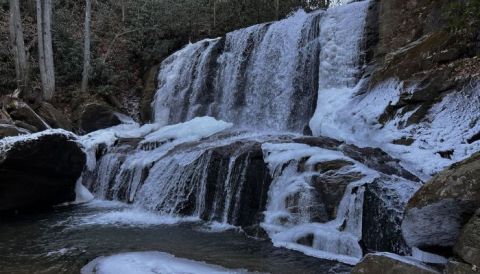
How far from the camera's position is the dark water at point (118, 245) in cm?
643

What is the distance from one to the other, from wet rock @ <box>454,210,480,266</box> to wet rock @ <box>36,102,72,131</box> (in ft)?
47.1

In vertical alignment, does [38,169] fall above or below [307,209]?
above

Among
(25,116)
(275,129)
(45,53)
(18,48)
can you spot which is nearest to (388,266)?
(275,129)

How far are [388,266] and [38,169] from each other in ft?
29.1

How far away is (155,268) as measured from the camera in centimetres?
604

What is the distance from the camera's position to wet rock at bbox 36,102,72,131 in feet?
51.8

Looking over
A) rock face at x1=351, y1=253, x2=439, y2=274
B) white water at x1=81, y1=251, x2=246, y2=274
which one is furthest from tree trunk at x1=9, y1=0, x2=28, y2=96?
rock face at x1=351, y1=253, x2=439, y2=274

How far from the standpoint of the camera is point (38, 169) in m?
10.6

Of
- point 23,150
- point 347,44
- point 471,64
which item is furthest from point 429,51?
point 23,150

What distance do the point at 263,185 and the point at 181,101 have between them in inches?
353

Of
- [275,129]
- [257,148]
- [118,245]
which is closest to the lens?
[118,245]

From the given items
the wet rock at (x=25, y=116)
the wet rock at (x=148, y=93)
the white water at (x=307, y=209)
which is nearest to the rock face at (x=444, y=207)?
the white water at (x=307, y=209)

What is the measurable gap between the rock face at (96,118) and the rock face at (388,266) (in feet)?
47.1

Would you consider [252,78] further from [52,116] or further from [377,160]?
[377,160]
